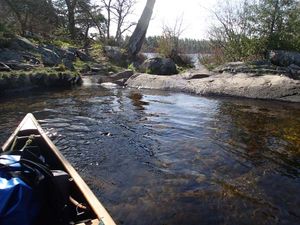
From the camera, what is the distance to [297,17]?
12.9m

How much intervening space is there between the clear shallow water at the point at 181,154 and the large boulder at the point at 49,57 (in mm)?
4470

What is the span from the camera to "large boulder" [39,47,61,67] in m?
13.5

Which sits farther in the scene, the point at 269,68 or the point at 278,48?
the point at 278,48

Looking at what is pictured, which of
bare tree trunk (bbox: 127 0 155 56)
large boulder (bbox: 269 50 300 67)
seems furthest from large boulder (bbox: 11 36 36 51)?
large boulder (bbox: 269 50 300 67)

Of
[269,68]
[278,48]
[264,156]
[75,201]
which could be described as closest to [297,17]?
[278,48]

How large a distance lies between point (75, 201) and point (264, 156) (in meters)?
3.36

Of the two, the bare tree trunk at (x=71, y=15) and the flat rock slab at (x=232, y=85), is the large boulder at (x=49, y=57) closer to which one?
the flat rock slab at (x=232, y=85)

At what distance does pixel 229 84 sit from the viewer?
1083cm

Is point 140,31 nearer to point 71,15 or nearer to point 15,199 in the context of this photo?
point 71,15

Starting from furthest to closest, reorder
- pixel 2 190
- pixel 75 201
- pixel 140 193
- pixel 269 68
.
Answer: pixel 269 68 → pixel 140 193 → pixel 75 201 → pixel 2 190

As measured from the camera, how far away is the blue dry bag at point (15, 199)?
2115 millimetres

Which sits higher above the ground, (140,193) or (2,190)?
(2,190)

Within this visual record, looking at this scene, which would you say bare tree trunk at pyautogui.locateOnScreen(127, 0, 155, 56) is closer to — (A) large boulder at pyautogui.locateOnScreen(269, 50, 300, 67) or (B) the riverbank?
(B) the riverbank

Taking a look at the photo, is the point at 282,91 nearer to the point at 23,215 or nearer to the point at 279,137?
the point at 279,137
